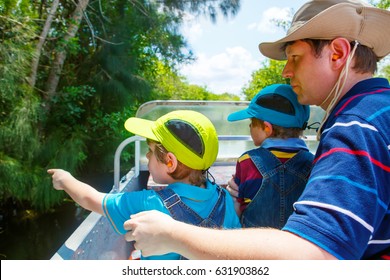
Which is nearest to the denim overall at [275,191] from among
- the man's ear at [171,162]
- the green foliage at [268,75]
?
the man's ear at [171,162]

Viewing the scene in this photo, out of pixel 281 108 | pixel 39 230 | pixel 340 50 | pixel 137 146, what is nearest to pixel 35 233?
pixel 39 230

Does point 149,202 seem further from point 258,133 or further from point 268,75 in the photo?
point 268,75

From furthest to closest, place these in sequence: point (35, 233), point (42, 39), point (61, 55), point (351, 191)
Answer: point (35, 233), point (61, 55), point (42, 39), point (351, 191)

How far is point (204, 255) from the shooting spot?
0.79m

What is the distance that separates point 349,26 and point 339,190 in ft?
1.92

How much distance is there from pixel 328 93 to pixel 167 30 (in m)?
8.02

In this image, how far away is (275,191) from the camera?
4.99 feet

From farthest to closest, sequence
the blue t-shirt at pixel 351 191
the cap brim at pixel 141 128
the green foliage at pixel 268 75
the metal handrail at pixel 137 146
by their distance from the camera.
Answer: the green foliage at pixel 268 75, the metal handrail at pixel 137 146, the cap brim at pixel 141 128, the blue t-shirt at pixel 351 191

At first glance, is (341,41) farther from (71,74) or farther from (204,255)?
(71,74)

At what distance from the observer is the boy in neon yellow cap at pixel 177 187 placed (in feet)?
4.59

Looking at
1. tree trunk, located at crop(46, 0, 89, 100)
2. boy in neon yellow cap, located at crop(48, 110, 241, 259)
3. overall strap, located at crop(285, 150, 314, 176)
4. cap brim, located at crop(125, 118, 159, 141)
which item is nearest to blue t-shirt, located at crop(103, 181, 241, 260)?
boy in neon yellow cap, located at crop(48, 110, 241, 259)

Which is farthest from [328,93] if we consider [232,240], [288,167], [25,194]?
[25,194]

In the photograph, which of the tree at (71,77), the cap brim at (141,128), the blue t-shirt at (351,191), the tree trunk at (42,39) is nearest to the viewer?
the blue t-shirt at (351,191)

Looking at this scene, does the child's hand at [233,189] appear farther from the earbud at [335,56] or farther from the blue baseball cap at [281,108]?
the earbud at [335,56]
